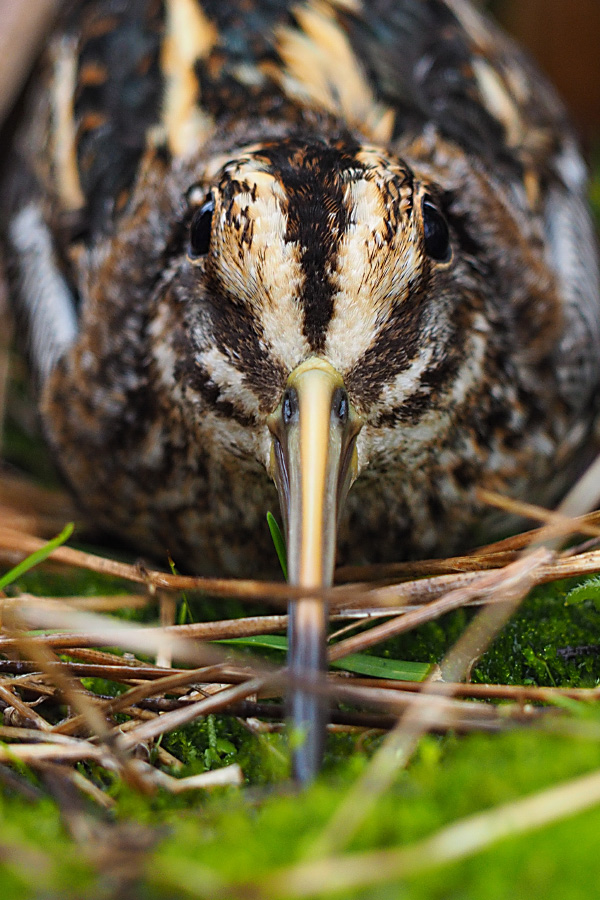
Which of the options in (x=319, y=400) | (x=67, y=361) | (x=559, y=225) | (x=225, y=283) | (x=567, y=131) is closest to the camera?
(x=319, y=400)

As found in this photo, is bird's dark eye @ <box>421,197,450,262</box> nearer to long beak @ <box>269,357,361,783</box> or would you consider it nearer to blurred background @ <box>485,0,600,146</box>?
long beak @ <box>269,357,361,783</box>

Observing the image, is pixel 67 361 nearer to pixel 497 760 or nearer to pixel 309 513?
pixel 309 513

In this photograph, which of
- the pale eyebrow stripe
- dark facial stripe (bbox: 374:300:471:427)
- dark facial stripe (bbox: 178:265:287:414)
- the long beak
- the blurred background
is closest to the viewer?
the long beak

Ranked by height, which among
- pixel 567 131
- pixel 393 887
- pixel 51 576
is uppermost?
pixel 567 131

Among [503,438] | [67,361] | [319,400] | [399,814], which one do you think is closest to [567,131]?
[503,438]

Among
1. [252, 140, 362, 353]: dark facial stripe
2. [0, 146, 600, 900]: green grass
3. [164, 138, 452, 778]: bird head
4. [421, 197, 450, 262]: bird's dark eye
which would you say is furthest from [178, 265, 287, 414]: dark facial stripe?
[0, 146, 600, 900]: green grass

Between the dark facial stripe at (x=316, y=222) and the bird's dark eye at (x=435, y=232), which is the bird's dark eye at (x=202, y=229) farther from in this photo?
the bird's dark eye at (x=435, y=232)

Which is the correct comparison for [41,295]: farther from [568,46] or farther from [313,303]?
[568,46]
